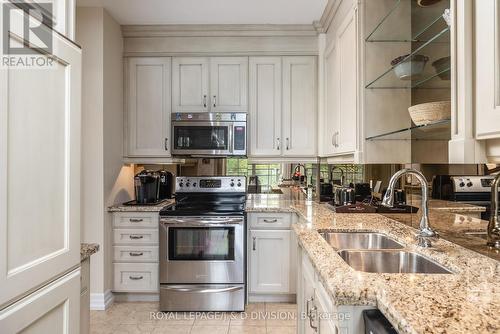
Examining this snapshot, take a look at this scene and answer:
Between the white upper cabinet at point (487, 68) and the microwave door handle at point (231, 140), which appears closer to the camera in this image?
the white upper cabinet at point (487, 68)

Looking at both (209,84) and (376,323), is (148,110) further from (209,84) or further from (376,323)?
(376,323)

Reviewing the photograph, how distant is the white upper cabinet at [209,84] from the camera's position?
125 inches

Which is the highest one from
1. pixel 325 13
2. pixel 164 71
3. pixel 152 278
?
pixel 325 13

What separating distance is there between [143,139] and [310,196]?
66.9 inches

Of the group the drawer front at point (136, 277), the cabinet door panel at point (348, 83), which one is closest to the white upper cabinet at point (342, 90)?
the cabinet door panel at point (348, 83)

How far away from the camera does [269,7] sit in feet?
9.19

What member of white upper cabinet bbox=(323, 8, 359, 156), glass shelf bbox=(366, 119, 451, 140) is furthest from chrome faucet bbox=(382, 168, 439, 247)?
white upper cabinet bbox=(323, 8, 359, 156)

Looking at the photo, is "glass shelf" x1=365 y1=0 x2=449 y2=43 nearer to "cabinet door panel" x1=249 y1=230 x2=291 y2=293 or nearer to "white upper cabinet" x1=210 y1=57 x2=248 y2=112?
"white upper cabinet" x1=210 y1=57 x2=248 y2=112

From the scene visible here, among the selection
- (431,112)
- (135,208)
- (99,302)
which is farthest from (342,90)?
(99,302)

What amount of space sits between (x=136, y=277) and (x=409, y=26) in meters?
2.79

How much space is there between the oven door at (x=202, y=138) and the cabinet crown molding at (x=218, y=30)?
0.88 meters

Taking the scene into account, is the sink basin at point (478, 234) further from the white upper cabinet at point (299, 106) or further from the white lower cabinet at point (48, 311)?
the white upper cabinet at point (299, 106)

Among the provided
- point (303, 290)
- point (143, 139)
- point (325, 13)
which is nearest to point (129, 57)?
point (143, 139)

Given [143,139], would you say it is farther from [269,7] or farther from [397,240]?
[397,240]
